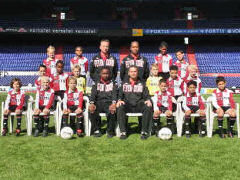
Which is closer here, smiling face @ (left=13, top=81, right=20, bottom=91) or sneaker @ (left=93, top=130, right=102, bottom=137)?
sneaker @ (left=93, top=130, right=102, bottom=137)

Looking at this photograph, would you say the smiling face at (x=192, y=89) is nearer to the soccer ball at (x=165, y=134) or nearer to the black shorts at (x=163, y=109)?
the black shorts at (x=163, y=109)

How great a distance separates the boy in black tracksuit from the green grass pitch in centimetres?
37

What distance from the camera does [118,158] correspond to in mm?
5605

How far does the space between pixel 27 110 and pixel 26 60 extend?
2031 cm

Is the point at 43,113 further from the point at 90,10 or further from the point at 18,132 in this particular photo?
the point at 90,10

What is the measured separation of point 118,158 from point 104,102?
226cm

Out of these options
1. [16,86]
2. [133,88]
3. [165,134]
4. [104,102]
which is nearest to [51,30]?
[16,86]

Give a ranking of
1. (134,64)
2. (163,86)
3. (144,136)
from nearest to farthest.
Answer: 1. (144,136)
2. (163,86)
3. (134,64)

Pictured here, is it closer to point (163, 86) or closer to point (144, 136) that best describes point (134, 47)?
point (163, 86)

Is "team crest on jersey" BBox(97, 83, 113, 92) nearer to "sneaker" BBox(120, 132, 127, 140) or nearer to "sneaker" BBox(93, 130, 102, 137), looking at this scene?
"sneaker" BBox(93, 130, 102, 137)

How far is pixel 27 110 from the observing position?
784 cm

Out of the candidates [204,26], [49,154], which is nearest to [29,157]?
[49,154]

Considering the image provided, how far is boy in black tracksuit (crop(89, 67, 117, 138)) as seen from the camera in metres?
7.33

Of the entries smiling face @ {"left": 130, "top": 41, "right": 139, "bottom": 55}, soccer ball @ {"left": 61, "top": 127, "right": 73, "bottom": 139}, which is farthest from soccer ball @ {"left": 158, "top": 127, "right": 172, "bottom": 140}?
smiling face @ {"left": 130, "top": 41, "right": 139, "bottom": 55}
